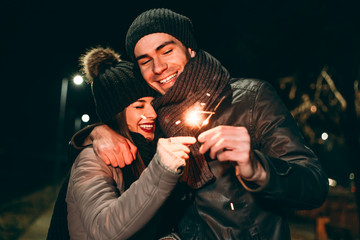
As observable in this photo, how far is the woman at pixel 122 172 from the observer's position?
1.89 m

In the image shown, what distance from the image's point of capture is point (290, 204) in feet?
6.17

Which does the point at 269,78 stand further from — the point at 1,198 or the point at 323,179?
the point at 1,198

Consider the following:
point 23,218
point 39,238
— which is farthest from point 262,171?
point 23,218

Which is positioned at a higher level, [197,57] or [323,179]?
[197,57]

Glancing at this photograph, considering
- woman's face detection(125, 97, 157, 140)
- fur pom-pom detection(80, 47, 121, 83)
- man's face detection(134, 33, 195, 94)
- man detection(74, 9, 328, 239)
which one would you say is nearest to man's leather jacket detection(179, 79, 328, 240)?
man detection(74, 9, 328, 239)

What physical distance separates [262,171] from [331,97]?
11.1 metres

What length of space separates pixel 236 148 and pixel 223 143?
0.09 m

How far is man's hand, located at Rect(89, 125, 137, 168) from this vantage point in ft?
8.66

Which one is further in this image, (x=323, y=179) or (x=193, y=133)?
(x=193, y=133)

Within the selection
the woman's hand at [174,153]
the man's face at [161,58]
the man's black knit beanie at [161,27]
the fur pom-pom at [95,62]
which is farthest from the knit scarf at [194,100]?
the fur pom-pom at [95,62]

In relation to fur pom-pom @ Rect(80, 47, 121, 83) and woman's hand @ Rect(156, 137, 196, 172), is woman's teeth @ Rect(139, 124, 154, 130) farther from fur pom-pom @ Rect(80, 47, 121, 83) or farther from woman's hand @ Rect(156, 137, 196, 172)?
woman's hand @ Rect(156, 137, 196, 172)

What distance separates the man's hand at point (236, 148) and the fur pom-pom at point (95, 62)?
213cm

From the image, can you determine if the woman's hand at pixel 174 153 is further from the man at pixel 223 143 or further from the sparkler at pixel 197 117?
the sparkler at pixel 197 117

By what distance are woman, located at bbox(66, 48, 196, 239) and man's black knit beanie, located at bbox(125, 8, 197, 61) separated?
1.63ft
